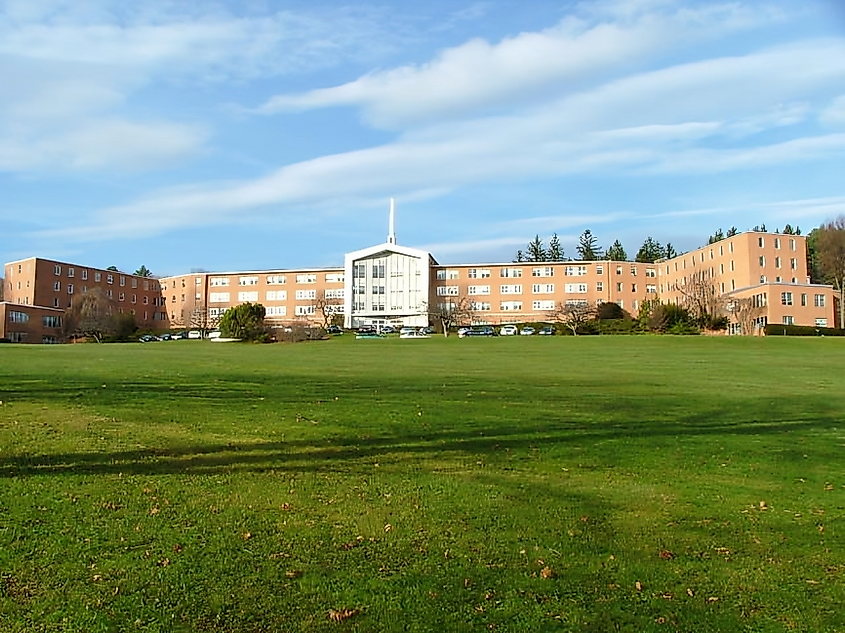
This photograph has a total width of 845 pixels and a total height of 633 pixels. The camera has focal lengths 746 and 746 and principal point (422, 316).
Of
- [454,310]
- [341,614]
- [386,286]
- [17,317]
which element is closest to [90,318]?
[17,317]

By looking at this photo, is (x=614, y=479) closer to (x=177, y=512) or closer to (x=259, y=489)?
(x=259, y=489)

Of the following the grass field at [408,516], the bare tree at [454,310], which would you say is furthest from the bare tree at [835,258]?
the grass field at [408,516]

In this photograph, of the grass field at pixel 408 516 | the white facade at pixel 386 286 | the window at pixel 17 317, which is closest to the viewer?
the grass field at pixel 408 516

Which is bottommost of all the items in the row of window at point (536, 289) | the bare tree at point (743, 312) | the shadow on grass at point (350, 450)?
the shadow on grass at point (350, 450)

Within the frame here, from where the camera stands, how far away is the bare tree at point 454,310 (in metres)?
102

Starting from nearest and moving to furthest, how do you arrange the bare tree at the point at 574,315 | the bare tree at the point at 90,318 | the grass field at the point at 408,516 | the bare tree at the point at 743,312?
the grass field at the point at 408,516 < the bare tree at the point at 743,312 < the bare tree at the point at 574,315 < the bare tree at the point at 90,318

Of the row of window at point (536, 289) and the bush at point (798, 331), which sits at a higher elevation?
the row of window at point (536, 289)

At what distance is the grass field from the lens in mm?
5645

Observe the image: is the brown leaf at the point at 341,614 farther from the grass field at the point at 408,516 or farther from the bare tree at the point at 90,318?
the bare tree at the point at 90,318

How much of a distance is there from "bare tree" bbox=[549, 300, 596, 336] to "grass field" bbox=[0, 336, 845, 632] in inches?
2623

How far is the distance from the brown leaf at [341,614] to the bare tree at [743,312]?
79181mm

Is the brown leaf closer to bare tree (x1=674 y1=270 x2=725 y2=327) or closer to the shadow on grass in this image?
the shadow on grass

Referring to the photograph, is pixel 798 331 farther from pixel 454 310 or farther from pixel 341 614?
pixel 341 614

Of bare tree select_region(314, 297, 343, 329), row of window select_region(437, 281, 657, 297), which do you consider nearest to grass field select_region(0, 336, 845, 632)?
bare tree select_region(314, 297, 343, 329)
